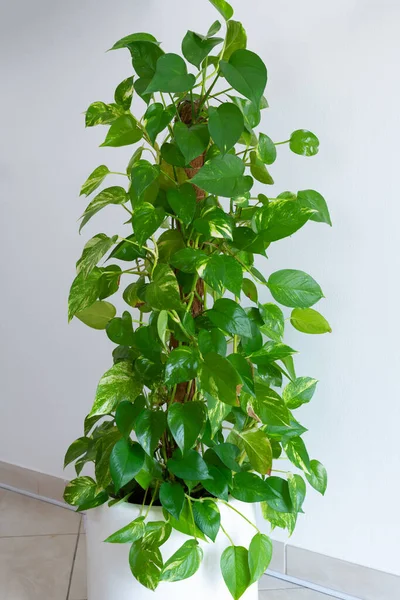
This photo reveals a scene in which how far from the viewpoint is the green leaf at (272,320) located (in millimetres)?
1126

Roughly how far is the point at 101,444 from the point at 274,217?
1.60 ft

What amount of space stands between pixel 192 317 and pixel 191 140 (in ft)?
0.94

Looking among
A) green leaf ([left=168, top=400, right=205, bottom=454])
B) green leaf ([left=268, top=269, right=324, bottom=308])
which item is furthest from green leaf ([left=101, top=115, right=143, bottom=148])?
green leaf ([left=168, top=400, right=205, bottom=454])

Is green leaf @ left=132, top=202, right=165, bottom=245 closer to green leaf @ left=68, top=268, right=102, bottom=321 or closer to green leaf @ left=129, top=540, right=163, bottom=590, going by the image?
green leaf @ left=68, top=268, right=102, bottom=321

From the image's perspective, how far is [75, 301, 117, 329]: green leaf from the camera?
1.15 m

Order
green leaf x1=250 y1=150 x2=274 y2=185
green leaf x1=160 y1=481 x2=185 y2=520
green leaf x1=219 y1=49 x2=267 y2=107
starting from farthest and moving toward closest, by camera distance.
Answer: green leaf x1=250 y1=150 x2=274 y2=185
green leaf x1=160 y1=481 x2=185 y2=520
green leaf x1=219 y1=49 x2=267 y2=107

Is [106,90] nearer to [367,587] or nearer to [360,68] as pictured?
[360,68]

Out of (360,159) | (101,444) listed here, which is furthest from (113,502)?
(360,159)

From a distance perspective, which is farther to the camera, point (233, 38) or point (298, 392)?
point (298, 392)

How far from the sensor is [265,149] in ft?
3.50

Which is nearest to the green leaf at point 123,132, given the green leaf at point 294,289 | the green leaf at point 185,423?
the green leaf at point 294,289

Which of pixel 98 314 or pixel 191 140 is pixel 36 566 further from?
pixel 191 140

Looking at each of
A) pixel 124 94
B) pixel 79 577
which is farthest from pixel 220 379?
pixel 79 577

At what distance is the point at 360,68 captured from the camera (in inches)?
50.6
